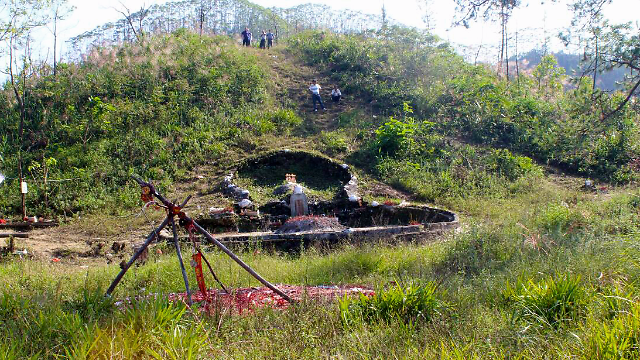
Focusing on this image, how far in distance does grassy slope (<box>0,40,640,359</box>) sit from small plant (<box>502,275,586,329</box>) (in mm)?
69

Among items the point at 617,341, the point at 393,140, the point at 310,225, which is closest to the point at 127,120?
the point at 393,140

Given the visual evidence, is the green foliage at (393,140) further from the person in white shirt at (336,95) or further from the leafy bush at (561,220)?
the leafy bush at (561,220)

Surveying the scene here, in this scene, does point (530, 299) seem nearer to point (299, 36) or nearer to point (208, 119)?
point (208, 119)

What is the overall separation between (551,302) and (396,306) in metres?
1.23

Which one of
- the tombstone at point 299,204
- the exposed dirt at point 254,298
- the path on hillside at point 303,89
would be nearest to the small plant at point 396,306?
the exposed dirt at point 254,298

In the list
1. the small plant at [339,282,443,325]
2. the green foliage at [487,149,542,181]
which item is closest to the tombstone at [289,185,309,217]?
the green foliage at [487,149,542,181]

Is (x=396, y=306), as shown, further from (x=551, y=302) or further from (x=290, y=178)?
(x=290, y=178)

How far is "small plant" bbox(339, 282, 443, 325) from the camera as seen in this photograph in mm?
3997

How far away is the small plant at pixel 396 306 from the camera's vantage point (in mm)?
3997

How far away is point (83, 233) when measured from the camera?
430 inches

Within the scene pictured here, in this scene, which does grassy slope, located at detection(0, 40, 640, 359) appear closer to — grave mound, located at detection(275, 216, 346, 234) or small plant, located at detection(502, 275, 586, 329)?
small plant, located at detection(502, 275, 586, 329)

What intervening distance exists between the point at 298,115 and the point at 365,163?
4139 millimetres

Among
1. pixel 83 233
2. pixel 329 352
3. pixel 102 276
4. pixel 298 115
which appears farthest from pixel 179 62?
pixel 329 352

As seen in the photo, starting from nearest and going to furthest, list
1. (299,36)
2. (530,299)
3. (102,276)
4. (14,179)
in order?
1. (530,299)
2. (102,276)
3. (14,179)
4. (299,36)
